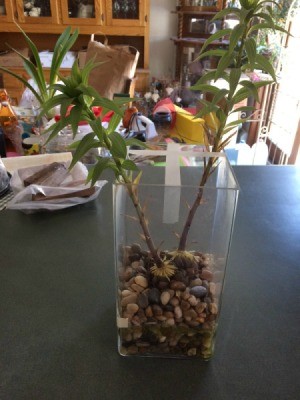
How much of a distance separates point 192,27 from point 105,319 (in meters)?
3.50

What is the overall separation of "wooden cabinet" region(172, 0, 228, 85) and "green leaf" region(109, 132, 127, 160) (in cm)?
302

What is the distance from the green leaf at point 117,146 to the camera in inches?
14.0

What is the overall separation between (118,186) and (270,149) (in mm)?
3052

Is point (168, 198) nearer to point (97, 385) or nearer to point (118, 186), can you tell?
point (118, 186)

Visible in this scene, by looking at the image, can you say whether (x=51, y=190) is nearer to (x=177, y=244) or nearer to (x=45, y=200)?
(x=45, y=200)

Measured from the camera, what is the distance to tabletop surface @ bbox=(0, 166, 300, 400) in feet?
1.40

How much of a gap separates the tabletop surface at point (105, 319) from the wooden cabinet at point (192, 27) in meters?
2.78

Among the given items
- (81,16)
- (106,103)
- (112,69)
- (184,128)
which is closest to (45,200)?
(106,103)

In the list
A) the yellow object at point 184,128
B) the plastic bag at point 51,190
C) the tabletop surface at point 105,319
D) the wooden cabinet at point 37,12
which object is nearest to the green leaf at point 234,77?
the tabletop surface at point 105,319

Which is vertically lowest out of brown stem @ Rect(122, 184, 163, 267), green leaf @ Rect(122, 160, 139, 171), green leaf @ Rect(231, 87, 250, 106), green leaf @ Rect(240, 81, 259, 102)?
brown stem @ Rect(122, 184, 163, 267)

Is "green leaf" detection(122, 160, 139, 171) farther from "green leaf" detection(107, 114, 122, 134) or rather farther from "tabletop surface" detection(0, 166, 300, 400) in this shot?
"tabletop surface" detection(0, 166, 300, 400)

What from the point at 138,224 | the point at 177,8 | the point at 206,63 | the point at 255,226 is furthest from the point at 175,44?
the point at 138,224

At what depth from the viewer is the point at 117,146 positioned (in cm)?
36

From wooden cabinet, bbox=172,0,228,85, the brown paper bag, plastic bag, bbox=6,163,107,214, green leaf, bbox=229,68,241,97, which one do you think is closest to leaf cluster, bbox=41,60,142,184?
green leaf, bbox=229,68,241,97
